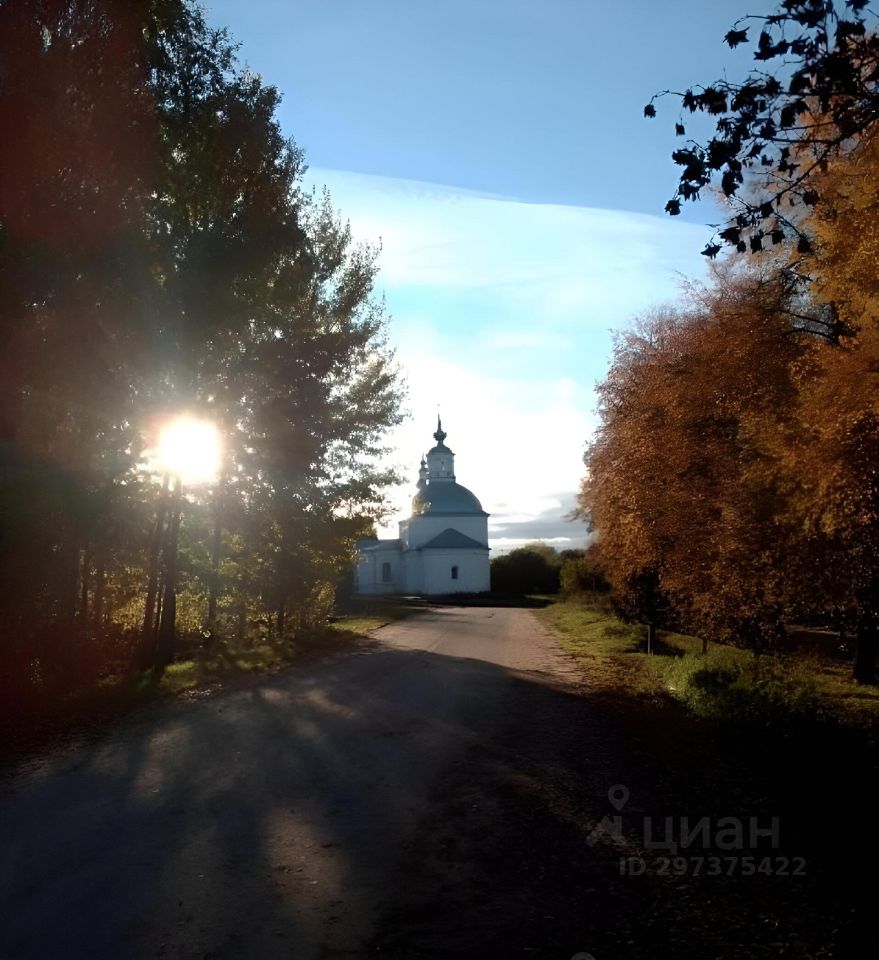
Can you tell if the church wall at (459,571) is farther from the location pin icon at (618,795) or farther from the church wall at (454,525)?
the location pin icon at (618,795)

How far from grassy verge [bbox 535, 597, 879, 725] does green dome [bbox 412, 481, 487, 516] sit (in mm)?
64847

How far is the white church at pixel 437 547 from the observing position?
279 ft

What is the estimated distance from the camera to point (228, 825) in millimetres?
6664

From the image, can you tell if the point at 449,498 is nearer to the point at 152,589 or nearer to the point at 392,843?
the point at 152,589

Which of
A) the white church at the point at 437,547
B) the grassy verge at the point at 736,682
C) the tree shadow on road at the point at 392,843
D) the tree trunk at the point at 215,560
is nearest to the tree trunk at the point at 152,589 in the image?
the tree trunk at the point at 215,560

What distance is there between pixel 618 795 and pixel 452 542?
258 ft

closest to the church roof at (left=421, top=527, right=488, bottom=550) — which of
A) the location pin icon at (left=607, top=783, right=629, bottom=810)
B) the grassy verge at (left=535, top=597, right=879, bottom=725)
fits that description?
the grassy verge at (left=535, top=597, right=879, bottom=725)

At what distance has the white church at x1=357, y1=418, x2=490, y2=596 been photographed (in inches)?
3351

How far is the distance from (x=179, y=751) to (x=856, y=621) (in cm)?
1231

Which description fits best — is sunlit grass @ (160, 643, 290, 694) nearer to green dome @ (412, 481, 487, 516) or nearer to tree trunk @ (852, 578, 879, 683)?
tree trunk @ (852, 578, 879, 683)

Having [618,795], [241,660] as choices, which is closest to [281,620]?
[241,660]

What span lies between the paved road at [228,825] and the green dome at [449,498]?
251 feet

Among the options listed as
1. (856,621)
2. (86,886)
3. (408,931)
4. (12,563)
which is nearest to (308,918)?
(408,931)

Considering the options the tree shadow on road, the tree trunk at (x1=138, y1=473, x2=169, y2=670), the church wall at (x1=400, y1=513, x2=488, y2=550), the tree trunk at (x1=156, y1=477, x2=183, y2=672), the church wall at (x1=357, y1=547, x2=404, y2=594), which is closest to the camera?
the tree shadow on road
